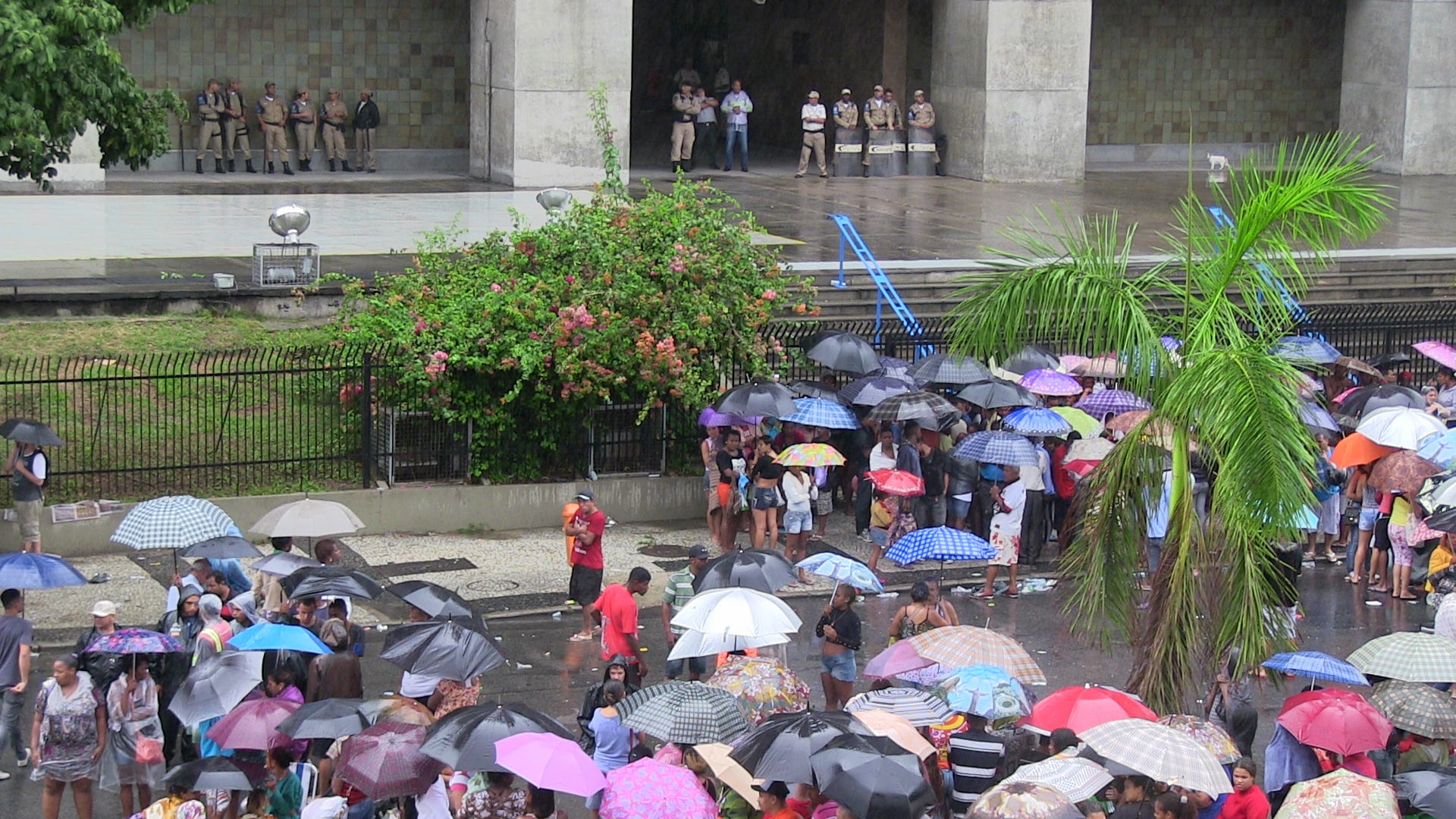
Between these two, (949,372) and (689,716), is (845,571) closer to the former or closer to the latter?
(689,716)

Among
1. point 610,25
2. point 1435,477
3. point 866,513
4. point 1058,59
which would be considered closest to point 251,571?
point 866,513

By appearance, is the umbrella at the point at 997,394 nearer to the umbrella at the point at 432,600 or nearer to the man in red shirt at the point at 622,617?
the man in red shirt at the point at 622,617

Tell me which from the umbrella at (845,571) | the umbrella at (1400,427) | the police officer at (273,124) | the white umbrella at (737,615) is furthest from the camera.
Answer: the police officer at (273,124)

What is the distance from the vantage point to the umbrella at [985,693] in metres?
9.35

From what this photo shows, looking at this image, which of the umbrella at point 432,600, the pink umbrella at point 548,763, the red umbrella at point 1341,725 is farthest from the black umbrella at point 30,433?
the red umbrella at point 1341,725

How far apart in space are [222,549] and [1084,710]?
18.0 feet

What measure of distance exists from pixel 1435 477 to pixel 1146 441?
5.53 m

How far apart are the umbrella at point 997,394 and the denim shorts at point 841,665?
4.71 meters

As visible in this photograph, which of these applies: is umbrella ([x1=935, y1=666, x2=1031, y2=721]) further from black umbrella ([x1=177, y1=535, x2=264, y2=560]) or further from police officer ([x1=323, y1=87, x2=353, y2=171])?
police officer ([x1=323, y1=87, x2=353, y2=171])

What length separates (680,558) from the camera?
15867 millimetres

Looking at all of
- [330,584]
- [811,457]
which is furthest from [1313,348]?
[330,584]

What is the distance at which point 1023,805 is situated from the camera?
7.61m

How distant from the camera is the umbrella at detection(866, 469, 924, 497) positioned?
46.9 ft

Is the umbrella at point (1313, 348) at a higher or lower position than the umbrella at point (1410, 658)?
higher
